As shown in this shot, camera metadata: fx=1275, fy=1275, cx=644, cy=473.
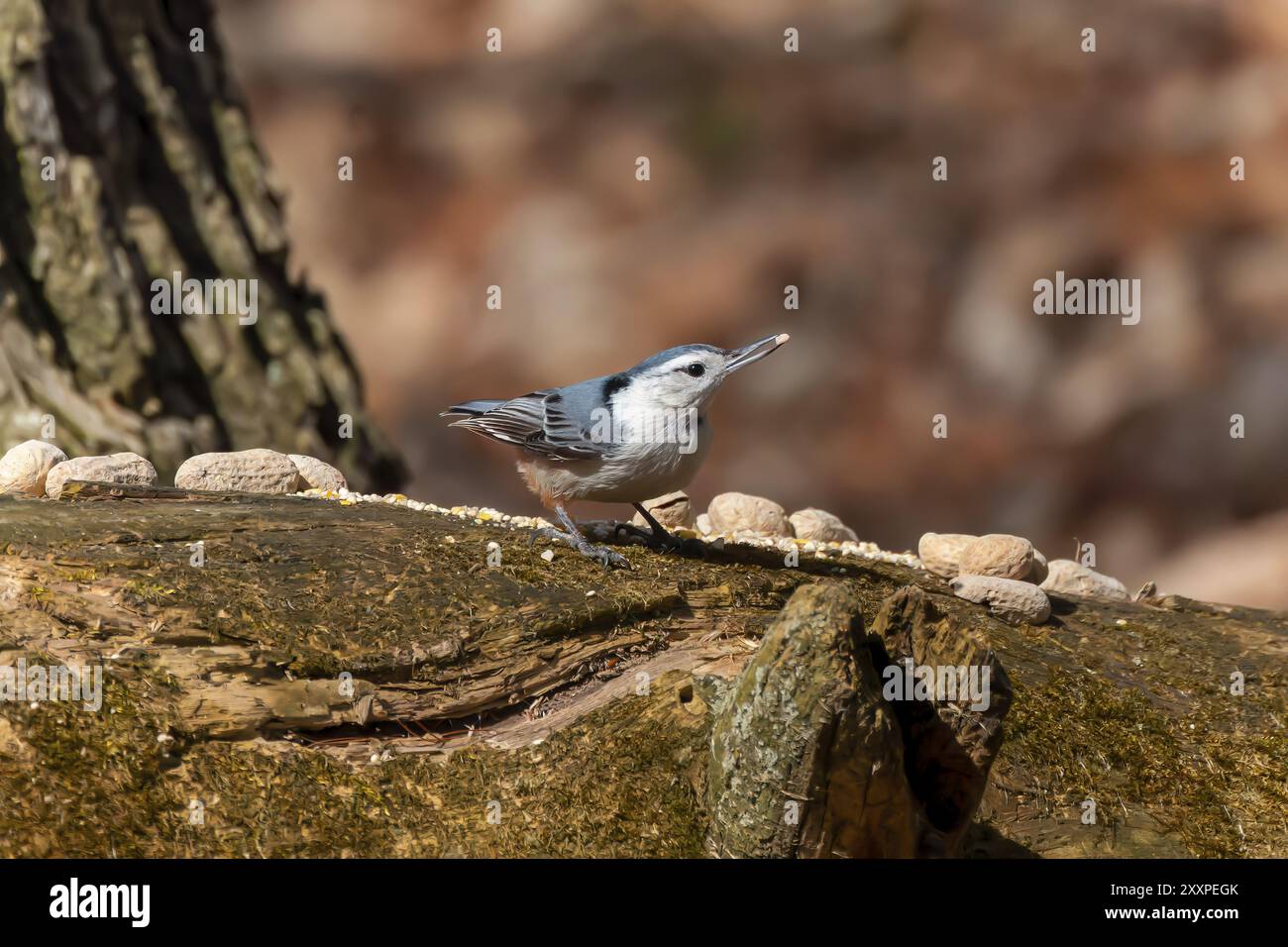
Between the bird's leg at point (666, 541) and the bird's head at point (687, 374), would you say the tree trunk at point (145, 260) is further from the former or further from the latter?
the bird's head at point (687, 374)

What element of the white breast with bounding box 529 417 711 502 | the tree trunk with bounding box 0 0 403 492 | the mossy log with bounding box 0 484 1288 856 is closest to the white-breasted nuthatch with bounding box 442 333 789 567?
the white breast with bounding box 529 417 711 502

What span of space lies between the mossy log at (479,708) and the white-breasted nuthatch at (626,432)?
0.64 feet

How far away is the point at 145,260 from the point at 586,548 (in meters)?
3.41

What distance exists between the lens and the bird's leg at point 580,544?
3.40m

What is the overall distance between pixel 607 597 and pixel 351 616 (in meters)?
0.62

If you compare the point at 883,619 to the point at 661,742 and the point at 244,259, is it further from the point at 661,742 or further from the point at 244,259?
the point at 244,259

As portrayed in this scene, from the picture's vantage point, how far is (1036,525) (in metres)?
7.96

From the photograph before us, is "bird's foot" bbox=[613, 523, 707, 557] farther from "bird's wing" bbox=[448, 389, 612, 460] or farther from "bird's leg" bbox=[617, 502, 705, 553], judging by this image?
"bird's wing" bbox=[448, 389, 612, 460]

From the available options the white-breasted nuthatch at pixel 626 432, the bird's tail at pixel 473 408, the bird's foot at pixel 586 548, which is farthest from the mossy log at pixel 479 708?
the bird's tail at pixel 473 408

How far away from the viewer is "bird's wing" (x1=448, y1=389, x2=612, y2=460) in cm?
352

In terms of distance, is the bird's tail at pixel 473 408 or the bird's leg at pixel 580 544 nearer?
the bird's leg at pixel 580 544

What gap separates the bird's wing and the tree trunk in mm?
2196

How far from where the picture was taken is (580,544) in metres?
3.48

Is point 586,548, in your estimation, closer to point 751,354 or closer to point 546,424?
point 546,424
